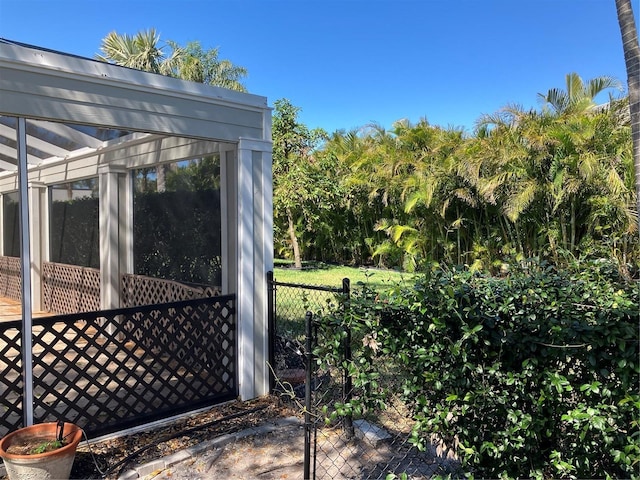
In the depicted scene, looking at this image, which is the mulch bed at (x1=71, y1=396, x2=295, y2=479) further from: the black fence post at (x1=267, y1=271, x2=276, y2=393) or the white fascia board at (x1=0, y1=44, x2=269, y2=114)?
the white fascia board at (x1=0, y1=44, x2=269, y2=114)

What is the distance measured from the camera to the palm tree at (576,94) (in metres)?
8.32

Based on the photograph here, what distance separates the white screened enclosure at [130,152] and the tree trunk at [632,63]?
2.99m

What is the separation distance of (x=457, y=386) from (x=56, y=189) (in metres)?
7.08

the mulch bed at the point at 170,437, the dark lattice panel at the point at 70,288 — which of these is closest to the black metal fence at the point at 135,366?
the mulch bed at the point at 170,437

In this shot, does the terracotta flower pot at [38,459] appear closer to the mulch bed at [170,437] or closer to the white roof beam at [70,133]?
the mulch bed at [170,437]

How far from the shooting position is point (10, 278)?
813 cm

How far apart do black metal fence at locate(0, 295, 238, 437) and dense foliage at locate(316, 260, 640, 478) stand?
199 centimetres

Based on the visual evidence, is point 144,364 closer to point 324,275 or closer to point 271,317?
point 271,317

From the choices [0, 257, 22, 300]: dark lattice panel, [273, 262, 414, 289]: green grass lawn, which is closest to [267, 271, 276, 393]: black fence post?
[273, 262, 414, 289]: green grass lawn

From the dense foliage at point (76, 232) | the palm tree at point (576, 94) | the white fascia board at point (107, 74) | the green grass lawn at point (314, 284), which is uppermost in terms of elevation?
the palm tree at point (576, 94)

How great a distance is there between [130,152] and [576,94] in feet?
27.5

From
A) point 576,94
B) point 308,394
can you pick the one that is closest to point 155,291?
point 308,394

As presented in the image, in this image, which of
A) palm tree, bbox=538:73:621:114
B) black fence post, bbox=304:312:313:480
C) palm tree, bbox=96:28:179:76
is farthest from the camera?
palm tree, bbox=96:28:179:76

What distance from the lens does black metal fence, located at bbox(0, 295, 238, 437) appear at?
314cm
